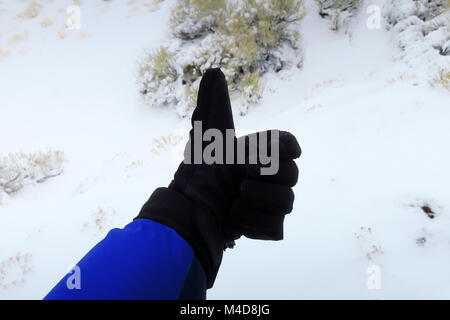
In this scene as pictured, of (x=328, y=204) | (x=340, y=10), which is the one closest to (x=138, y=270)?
(x=328, y=204)

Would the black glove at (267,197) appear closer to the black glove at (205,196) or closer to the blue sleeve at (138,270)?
the black glove at (205,196)

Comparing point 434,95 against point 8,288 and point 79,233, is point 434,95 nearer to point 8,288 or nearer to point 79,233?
point 79,233

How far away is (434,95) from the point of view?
294cm

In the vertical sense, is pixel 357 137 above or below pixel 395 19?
below

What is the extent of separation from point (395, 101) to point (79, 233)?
3.66m

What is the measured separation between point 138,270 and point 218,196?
0.48 meters

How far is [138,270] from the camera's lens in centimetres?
88

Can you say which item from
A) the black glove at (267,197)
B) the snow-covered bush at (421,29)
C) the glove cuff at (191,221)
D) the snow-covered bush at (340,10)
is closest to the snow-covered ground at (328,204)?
the snow-covered bush at (421,29)

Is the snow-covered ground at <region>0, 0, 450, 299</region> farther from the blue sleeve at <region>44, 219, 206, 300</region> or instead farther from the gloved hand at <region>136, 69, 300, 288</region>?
the blue sleeve at <region>44, 219, 206, 300</region>

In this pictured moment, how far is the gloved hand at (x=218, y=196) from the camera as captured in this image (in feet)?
3.51

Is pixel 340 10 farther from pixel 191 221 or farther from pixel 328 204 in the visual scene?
pixel 191 221

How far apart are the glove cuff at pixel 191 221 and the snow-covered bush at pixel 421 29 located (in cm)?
588
